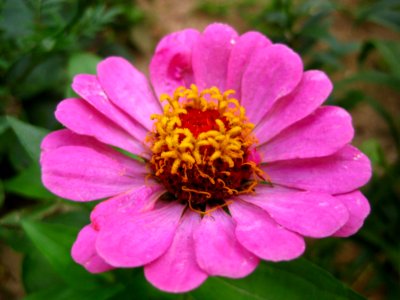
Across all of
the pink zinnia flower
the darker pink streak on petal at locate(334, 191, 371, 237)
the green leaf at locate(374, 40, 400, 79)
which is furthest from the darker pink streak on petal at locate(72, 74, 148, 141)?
the green leaf at locate(374, 40, 400, 79)

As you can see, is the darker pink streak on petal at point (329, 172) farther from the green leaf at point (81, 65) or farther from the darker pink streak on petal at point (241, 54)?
the green leaf at point (81, 65)

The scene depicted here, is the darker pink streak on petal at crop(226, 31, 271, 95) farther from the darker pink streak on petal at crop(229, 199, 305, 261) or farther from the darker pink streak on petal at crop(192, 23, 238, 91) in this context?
the darker pink streak on petal at crop(229, 199, 305, 261)

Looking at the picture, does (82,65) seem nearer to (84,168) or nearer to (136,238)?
(84,168)

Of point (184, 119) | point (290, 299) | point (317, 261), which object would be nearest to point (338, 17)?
point (317, 261)

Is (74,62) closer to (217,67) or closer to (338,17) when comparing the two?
(217,67)

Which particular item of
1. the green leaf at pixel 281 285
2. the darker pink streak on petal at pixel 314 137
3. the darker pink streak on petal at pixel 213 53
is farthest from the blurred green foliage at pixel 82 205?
the darker pink streak on petal at pixel 213 53

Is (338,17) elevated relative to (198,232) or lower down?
lower down
